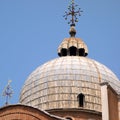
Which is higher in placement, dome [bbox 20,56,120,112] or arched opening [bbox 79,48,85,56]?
arched opening [bbox 79,48,85,56]

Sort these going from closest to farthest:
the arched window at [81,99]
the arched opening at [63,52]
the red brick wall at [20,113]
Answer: the red brick wall at [20,113], the arched window at [81,99], the arched opening at [63,52]

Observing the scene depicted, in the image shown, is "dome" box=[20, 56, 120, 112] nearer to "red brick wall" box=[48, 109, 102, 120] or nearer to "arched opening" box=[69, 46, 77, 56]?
"red brick wall" box=[48, 109, 102, 120]

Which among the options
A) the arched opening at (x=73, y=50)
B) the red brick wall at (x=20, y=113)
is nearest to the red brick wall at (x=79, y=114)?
the arched opening at (x=73, y=50)

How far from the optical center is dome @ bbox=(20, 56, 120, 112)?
3891cm

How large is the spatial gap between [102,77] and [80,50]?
438 cm

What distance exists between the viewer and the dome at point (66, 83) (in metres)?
38.9

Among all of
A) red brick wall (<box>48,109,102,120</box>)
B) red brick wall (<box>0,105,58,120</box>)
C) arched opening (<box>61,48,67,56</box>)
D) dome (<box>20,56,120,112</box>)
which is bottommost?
red brick wall (<box>0,105,58,120</box>)

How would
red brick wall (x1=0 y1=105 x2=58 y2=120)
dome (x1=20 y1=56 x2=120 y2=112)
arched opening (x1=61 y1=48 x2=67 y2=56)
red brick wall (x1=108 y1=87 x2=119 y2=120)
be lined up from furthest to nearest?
arched opening (x1=61 y1=48 x2=67 y2=56), dome (x1=20 y1=56 x2=120 y2=112), red brick wall (x1=0 y1=105 x2=58 y2=120), red brick wall (x1=108 y1=87 x2=119 y2=120)

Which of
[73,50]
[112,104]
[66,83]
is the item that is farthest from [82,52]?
[112,104]

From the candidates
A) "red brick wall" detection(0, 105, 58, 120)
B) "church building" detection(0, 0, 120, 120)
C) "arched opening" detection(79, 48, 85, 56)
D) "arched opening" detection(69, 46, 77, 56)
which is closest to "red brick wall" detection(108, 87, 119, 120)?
"red brick wall" detection(0, 105, 58, 120)

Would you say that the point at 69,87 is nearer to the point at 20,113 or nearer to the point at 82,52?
the point at 82,52

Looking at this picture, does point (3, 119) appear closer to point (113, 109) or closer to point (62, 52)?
point (113, 109)

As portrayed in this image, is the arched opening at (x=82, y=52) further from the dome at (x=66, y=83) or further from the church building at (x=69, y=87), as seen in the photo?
the dome at (x=66, y=83)

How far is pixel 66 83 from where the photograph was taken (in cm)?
3953
